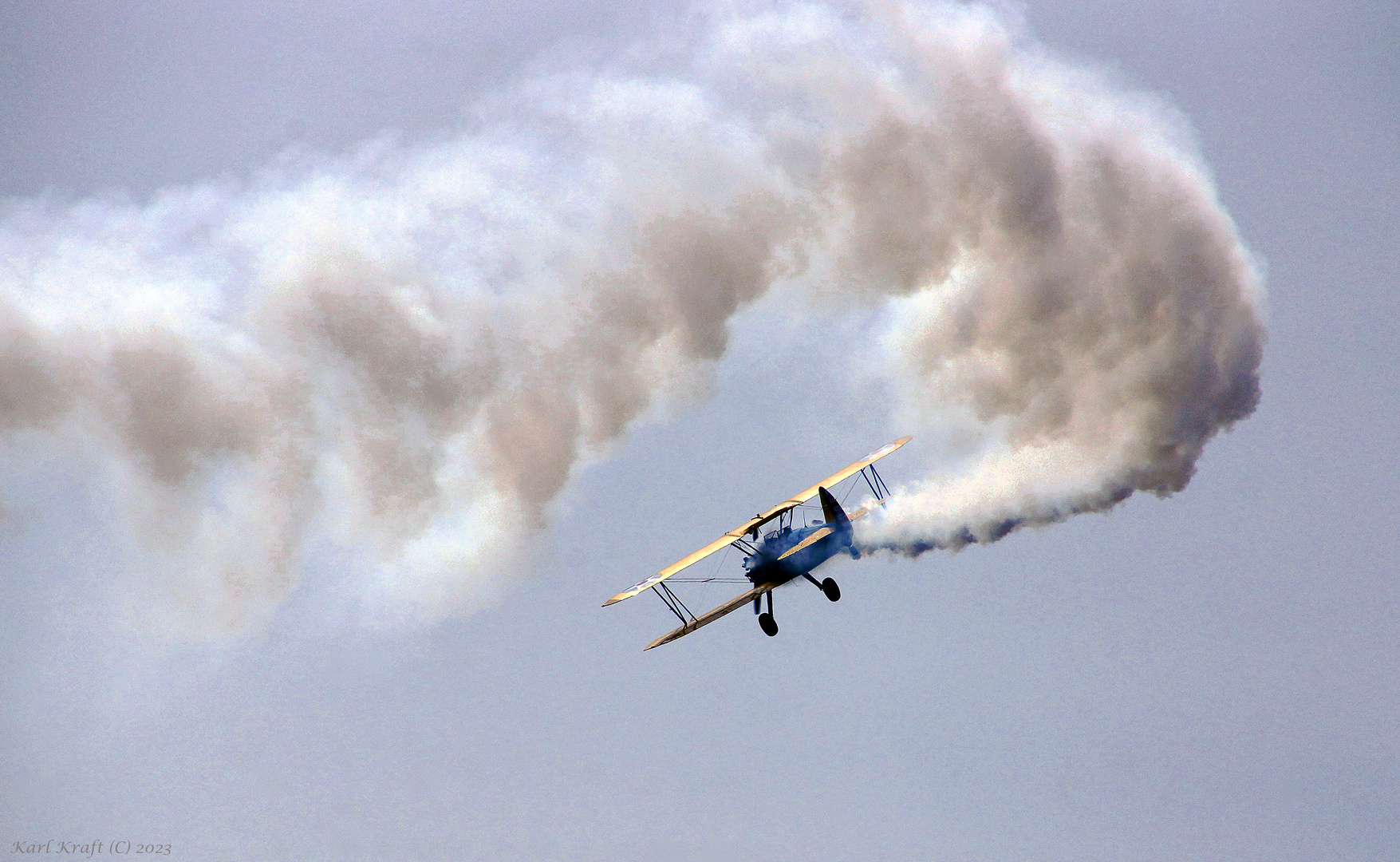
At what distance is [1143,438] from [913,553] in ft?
43.8

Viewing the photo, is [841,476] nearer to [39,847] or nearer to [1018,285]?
[1018,285]

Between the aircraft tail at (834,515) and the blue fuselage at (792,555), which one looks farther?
the aircraft tail at (834,515)

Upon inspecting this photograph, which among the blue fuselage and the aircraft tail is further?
the aircraft tail

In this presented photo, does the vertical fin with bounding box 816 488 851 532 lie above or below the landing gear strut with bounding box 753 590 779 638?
above

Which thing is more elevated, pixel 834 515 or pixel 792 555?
pixel 834 515

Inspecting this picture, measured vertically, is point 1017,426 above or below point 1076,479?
above

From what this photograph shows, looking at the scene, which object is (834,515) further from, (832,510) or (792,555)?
(792,555)

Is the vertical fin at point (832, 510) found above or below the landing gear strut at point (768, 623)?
above

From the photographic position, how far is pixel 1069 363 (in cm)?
7244

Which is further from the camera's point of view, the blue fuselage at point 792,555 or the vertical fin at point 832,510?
the vertical fin at point 832,510

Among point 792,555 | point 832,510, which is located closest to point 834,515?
point 832,510

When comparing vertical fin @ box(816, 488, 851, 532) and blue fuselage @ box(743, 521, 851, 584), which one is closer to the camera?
blue fuselage @ box(743, 521, 851, 584)

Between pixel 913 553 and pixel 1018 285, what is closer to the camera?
pixel 913 553

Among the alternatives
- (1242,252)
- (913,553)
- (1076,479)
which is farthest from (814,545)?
(1242,252)
